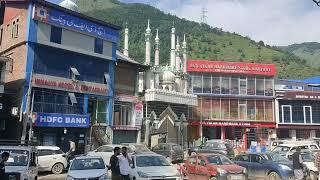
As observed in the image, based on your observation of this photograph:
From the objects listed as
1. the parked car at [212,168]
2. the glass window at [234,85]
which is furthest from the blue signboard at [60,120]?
the glass window at [234,85]

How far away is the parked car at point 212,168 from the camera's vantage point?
17.5 metres

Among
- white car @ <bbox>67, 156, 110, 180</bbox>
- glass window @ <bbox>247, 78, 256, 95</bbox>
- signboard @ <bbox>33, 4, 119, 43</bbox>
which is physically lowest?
white car @ <bbox>67, 156, 110, 180</bbox>

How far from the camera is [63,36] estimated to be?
3225 cm

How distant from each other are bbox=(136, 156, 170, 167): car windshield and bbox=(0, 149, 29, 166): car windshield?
445cm

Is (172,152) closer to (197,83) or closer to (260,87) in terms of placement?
(197,83)

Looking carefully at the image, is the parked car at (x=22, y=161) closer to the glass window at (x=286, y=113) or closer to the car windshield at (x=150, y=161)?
the car windshield at (x=150, y=161)

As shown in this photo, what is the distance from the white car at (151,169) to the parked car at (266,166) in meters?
5.14

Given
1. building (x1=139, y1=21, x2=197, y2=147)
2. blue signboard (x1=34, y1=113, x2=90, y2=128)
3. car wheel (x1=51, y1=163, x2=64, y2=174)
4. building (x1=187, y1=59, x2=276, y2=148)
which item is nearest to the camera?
car wheel (x1=51, y1=163, x2=64, y2=174)

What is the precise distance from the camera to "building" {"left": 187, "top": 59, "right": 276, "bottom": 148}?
179 feet

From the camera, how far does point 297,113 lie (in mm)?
54750

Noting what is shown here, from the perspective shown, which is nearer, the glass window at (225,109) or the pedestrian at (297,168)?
the pedestrian at (297,168)

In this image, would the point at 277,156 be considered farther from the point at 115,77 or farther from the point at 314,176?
the point at 115,77

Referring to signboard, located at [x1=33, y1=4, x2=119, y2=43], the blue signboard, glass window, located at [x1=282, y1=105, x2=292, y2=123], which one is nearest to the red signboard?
glass window, located at [x1=282, y1=105, x2=292, y2=123]

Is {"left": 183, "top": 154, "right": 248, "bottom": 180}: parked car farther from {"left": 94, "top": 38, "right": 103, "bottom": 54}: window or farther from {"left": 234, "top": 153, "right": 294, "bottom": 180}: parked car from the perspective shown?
{"left": 94, "top": 38, "right": 103, "bottom": 54}: window
